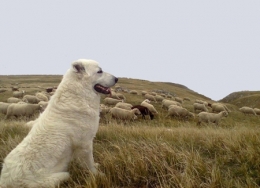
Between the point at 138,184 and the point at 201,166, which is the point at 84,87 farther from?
the point at 201,166

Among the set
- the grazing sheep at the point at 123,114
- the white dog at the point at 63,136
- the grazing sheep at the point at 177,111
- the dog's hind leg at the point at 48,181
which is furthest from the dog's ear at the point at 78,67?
the grazing sheep at the point at 177,111

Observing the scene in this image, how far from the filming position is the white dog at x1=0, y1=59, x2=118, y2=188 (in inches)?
174

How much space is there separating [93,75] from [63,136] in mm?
1355

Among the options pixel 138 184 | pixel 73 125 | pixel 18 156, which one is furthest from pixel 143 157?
pixel 18 156

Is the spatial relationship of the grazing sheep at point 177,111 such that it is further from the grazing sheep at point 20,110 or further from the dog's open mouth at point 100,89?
the dog's open mouth at point 100,89

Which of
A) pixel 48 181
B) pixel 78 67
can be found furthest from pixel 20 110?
pixel 48 181

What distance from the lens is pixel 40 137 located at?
4.70m

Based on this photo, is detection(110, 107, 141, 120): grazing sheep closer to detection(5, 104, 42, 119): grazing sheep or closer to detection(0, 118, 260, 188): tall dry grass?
detection(5, 104, 42, 119): grazing sheep

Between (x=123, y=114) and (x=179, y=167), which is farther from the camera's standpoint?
(x=123, y=114)

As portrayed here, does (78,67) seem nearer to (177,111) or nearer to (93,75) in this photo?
(93,75)

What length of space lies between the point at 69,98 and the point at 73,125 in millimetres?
575

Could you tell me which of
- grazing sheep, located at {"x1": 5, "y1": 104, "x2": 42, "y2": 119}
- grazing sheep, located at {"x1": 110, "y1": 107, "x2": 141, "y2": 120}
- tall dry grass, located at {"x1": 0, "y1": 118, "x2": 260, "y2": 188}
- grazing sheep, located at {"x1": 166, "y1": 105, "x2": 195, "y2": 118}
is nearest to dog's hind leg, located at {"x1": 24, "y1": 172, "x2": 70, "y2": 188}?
tall dry grass, located at {"x1": 0, "y1": 118, "x2": 260, "y2": 188}

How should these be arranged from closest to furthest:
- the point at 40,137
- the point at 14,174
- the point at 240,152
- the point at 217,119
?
the point at 14,174, the point at 40,137, the point at 240,152, the point at 217,119

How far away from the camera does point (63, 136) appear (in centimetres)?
475
